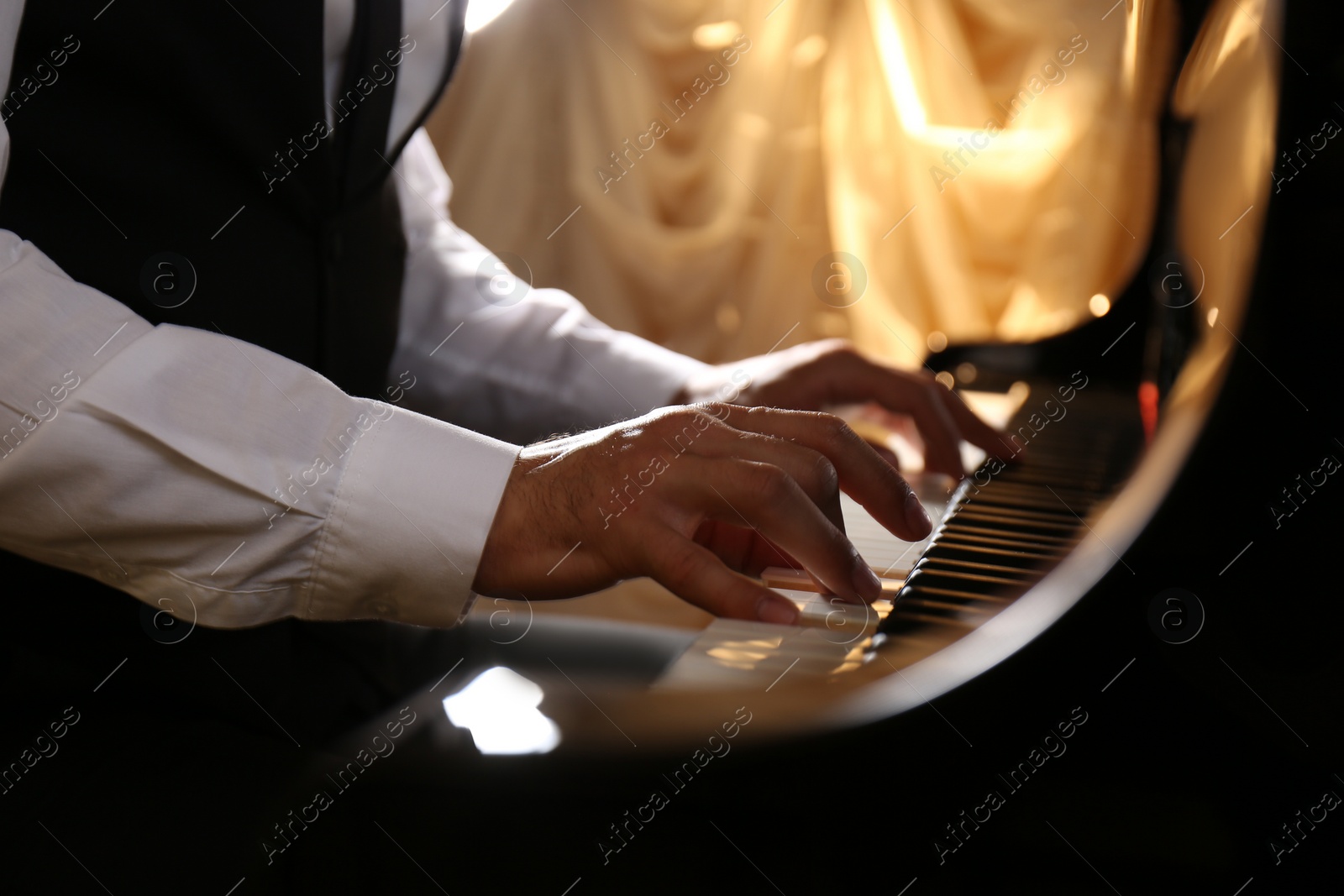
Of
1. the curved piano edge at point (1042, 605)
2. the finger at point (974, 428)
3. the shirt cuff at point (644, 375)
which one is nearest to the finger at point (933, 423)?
the finger at point (974, 428)

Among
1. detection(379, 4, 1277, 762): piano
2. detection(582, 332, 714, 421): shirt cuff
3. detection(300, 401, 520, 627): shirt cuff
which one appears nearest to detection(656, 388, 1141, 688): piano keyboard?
detection(379, 4, 1277, 762): piano

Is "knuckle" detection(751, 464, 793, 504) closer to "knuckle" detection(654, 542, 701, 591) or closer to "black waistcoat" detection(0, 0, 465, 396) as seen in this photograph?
"knuckle" detection(654, 542, 701, 591)

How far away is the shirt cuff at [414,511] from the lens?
55cm

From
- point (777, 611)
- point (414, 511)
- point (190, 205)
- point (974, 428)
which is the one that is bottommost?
point (974, 428)

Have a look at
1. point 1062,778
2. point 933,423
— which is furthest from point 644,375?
point 1062,778

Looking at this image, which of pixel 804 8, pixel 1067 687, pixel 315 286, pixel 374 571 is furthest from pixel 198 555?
pixel 804 8

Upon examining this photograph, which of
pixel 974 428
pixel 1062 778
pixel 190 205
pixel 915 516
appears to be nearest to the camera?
pixel 1062 778

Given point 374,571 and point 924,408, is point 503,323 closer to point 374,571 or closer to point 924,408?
point 924,408

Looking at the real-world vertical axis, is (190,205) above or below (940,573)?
above

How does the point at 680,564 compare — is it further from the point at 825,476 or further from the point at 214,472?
the point at 214,472

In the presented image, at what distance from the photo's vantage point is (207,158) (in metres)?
0.78

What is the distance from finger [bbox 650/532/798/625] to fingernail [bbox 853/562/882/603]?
5cm

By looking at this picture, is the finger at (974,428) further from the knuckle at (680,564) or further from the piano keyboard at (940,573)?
the knuckle at (680,564)

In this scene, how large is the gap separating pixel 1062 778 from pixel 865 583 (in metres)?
0.12
